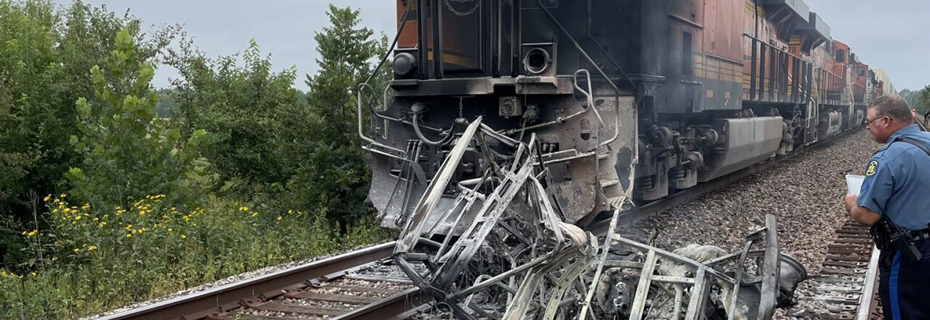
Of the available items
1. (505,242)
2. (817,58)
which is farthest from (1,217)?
(817,58)

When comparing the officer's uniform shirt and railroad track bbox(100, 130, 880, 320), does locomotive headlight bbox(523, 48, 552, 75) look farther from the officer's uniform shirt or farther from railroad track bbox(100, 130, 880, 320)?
the officer's uniform shirt

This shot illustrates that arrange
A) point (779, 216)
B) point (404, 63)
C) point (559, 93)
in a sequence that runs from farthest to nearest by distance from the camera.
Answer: point (779, 216) < point (404, 63) < point (559, 93)

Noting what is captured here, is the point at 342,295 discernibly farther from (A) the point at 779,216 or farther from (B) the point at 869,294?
(A) the point at 779,216

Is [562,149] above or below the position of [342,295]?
above

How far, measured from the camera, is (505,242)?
15.2 ft

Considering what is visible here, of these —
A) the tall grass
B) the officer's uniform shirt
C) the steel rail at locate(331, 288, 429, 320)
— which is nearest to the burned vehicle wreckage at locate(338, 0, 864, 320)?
the steel rail at locate(331, 288, 429, 320)

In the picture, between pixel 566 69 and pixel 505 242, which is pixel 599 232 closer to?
pixel 566 69

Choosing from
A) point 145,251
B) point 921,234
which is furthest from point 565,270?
point 145,251

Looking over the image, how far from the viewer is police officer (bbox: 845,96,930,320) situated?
11.1ft

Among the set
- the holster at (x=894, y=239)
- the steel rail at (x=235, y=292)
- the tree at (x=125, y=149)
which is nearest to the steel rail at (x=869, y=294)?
Answer: the holster at (x=894, y=239)

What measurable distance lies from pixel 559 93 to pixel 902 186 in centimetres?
314

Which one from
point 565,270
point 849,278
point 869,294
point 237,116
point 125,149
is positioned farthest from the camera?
point 237,116

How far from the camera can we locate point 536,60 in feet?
21.2

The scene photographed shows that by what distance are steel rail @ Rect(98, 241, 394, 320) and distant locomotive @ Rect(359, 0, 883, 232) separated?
52cm
